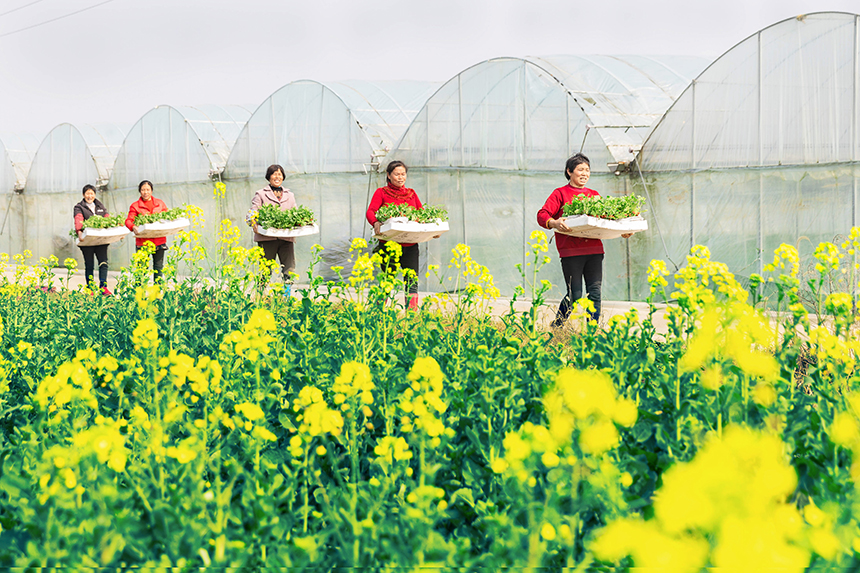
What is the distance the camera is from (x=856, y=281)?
692 centimetres

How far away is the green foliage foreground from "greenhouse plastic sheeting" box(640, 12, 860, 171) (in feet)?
16.8

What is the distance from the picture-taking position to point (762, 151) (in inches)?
310

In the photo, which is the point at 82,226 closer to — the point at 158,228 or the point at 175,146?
the point at 158,228

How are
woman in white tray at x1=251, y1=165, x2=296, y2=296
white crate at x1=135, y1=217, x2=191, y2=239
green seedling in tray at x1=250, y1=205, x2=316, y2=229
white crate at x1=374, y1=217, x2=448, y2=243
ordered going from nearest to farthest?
1. white crate at x1=374, y1=217, x2=448, y2=243
2. green seedling in tray at x1=250, y1=205, x2=316, y2=229
3. woman in white tray at x1=251, y1=165, x2=296, y2=296
4. white crate at x1=135, y1=217, x2=191, y2=239

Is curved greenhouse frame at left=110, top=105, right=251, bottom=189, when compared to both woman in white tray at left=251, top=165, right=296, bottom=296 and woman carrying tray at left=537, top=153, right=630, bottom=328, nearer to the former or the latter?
woman in white tray at left=251, top=165, right=296, bottom=296

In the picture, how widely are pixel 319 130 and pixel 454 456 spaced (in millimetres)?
10205

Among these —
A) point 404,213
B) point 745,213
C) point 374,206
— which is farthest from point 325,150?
point 745,213

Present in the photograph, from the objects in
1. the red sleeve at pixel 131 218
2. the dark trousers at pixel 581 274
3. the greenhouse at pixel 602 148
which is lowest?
the dark trousers at pixel 581 274

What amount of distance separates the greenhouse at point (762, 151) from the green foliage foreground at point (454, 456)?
5.00m

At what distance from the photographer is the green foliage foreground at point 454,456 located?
127 cm

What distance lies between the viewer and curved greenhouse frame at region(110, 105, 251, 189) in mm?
13977

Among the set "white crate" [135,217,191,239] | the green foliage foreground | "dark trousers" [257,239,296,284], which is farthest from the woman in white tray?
the green foliage foreground

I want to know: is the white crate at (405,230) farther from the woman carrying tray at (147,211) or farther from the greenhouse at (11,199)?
the greenhouse at (11,199)

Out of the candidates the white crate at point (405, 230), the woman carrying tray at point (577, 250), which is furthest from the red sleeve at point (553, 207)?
the white crate at point (405, 230)
